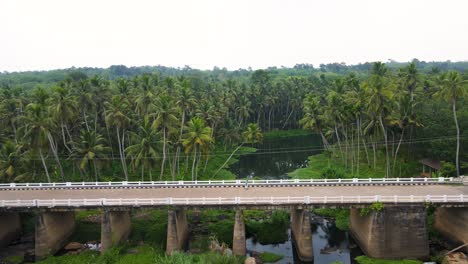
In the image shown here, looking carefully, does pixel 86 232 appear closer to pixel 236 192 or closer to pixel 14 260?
pixel 14 260

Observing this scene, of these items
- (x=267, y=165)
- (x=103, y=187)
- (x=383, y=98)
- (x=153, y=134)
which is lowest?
(x=267, y=165)

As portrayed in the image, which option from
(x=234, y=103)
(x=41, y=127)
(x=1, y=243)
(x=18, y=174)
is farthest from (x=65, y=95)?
(x=234, y=103)

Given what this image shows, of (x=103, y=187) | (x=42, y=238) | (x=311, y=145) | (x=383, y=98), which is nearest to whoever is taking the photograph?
(x=42, y=238)

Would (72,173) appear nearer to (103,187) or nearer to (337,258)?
(103,187)

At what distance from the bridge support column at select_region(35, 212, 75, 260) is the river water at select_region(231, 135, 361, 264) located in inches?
785

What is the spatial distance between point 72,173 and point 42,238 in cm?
2991

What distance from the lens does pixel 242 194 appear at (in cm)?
4338

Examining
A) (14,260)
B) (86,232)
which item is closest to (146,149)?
(86,232)

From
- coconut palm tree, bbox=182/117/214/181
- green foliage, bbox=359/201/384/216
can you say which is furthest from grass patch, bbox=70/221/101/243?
green foliage, bbox=359/201/384/216

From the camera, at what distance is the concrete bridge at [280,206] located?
38.2 m

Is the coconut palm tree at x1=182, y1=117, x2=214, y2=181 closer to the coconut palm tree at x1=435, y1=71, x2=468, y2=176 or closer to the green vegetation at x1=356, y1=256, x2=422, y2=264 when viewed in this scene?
the green vegetation at x1=356, y1=256, x2=422, y2=264

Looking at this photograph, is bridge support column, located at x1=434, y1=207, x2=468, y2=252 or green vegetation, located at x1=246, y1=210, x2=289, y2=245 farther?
green vegetation, located at x1=246, y1=210, x2=289, y2=245

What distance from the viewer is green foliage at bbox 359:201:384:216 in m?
37.8

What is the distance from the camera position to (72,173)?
225ft
